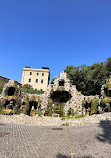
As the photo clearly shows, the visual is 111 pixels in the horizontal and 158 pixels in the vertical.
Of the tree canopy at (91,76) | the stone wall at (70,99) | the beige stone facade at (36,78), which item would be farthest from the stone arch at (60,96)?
the beige stone facade at (36,78)

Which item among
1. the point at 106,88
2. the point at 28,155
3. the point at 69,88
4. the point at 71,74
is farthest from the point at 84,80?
the point at 28,155

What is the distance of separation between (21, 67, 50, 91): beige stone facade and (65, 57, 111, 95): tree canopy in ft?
55.4

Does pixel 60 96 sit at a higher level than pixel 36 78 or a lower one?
lower

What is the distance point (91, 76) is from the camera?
31.6 m

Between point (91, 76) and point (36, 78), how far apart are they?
2858 centimetres

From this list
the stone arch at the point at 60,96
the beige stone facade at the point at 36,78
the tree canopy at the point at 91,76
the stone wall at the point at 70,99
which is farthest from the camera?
the beige stone facade at the point at 36,78

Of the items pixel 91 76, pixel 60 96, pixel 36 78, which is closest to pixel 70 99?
pixel 60 96

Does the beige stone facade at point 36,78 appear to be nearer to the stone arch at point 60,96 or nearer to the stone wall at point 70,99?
the stone wall at point 70,99

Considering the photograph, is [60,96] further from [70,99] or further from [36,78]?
[36,78]

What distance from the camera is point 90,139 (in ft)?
23.0

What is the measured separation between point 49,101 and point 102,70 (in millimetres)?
18409

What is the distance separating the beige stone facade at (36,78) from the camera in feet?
165

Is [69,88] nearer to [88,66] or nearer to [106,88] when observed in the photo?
[106,88]

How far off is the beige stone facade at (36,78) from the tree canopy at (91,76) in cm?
1688
